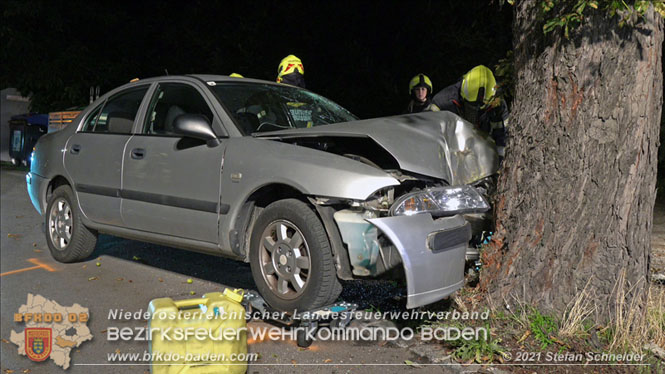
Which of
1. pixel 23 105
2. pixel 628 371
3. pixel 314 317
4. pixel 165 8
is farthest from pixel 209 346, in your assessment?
pixel 23 105

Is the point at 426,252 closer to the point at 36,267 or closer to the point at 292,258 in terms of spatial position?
the point at 292,258

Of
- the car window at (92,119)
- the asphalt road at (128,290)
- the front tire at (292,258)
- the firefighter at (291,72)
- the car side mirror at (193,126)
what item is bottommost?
the asphalt road at (128,290)

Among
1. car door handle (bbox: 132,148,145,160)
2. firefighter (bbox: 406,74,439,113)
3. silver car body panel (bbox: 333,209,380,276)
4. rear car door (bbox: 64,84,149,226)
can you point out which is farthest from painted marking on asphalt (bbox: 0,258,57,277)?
firefighter (bbox: 406,74,439,113)

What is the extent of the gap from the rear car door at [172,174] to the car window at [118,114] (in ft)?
0.85

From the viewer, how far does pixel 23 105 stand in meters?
19.8

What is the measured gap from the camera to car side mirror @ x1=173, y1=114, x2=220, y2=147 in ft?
15.0

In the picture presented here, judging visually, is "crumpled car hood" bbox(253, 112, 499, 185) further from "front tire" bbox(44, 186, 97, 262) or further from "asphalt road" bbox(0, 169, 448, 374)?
"front tire" bbox(44, 186, 97, 262)

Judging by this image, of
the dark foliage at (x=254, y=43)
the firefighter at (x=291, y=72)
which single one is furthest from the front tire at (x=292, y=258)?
the dark foliage at (x=254, y=43)

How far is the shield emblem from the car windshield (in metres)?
1.91

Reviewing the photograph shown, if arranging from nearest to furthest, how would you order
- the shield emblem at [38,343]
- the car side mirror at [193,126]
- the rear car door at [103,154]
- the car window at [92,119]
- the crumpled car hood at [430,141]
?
the shield emblem at [38,343] < the crumpled car hood at [430,141] < the car side mirror at [193,126] < the rear car door at [103,154] < the car window at [92,119]

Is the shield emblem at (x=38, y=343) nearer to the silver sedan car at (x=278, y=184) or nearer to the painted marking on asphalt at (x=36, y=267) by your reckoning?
the silver sedan car at (x=278, y=184)

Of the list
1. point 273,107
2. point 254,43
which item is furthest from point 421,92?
point 254,43

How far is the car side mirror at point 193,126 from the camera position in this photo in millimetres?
4570

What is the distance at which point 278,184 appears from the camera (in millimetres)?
4465
